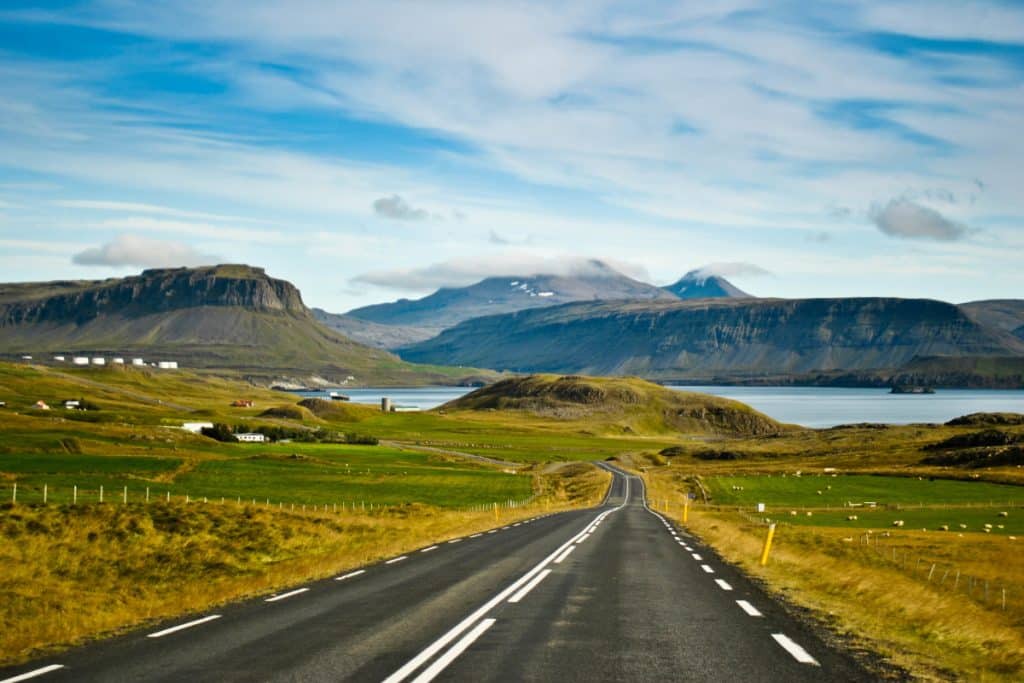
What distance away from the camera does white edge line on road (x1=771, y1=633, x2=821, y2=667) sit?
13398 millimetres

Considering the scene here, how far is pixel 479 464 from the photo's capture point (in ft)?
470

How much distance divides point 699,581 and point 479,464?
121030 millimetres

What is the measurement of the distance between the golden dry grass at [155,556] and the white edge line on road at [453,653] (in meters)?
6.20

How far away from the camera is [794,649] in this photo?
14234 mm

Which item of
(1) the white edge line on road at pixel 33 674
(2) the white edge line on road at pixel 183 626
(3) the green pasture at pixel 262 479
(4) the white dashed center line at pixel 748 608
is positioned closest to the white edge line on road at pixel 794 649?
(4) the white dashed center line at pixel 748 608

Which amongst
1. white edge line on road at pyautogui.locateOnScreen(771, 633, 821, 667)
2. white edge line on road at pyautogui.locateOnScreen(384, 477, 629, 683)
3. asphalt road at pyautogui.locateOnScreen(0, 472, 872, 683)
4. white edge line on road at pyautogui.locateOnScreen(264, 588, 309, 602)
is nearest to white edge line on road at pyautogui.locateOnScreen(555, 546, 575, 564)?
white edge line on road at pyautogui.locateOnScreen(384, 477, 629, 683)

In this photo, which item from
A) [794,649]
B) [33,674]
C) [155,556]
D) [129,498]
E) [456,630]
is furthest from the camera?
[129,498]

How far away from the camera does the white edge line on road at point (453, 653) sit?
12312mm

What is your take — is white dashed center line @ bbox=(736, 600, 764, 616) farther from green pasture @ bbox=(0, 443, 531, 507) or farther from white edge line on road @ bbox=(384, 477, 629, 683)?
green pasture @ bbox=(0, 443, 531, 507)

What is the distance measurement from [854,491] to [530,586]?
299 ft

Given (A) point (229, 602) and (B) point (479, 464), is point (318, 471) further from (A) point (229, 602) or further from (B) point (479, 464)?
(A) point (229, 602)

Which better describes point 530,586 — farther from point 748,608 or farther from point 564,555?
point 564,555

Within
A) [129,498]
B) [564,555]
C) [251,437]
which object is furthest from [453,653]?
[251,437]

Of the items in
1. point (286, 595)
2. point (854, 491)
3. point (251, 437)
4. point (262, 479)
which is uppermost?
point (286, 595)
